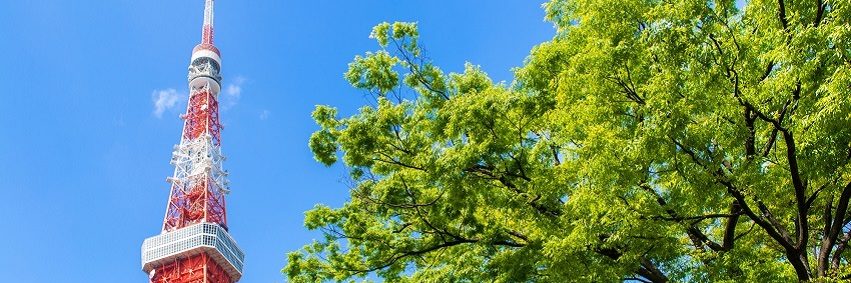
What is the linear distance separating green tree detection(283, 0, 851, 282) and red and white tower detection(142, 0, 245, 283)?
35.5 meters

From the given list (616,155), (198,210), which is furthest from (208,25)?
(616,155)

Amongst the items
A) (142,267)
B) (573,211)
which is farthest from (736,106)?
(142,267)

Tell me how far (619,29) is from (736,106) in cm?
165

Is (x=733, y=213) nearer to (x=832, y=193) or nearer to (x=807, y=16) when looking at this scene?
(x=832, y=193)

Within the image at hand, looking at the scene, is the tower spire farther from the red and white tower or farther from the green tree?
the green tree

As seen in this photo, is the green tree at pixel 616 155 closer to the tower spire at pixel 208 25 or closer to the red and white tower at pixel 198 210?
the red and white tower at pixel 198 210

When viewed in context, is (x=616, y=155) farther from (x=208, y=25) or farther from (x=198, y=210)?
(x=208, y=25)

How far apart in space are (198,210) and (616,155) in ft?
135

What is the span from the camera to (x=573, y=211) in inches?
321

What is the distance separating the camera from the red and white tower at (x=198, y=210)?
1720 inches

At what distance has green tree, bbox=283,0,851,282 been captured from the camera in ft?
23.2

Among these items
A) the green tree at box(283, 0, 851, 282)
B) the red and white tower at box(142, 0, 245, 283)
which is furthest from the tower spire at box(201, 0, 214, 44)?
the green tree at box(283, 0, 851, 282)

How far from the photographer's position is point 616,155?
292 inches

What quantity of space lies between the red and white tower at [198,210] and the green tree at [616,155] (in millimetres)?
35459
